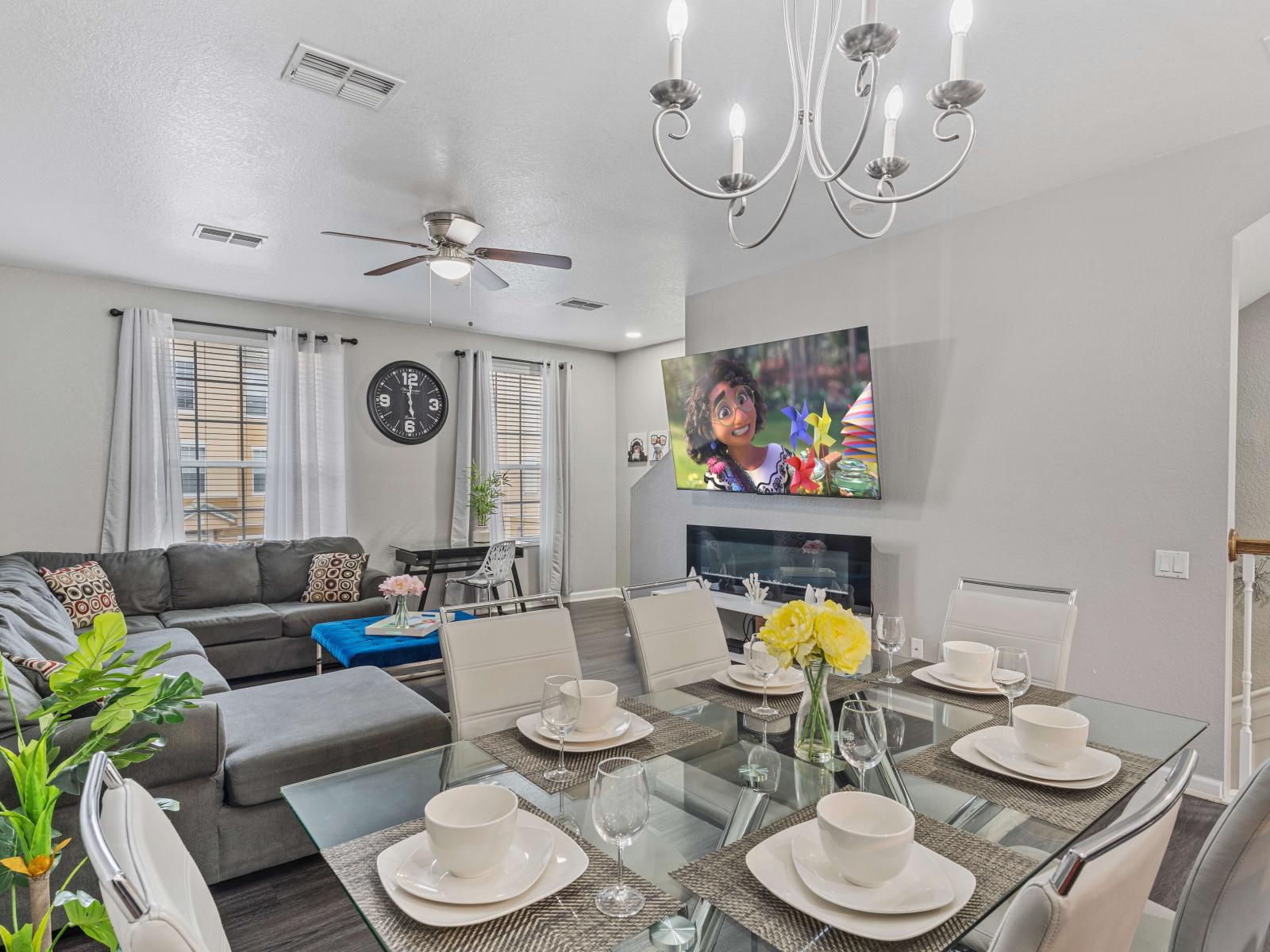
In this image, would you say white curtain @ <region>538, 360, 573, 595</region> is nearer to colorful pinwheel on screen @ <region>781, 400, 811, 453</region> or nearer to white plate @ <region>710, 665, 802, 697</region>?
colorful pinwheel on screen @ <region>781, 400, 811, 453</region>

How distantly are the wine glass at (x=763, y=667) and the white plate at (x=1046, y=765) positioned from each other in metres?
0.45

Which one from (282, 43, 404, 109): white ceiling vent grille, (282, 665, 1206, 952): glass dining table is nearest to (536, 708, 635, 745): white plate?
(282, 665, 1206, 952): glass dining table

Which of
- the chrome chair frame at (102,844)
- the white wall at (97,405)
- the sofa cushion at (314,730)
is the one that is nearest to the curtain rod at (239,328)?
the white wall at (97,405)

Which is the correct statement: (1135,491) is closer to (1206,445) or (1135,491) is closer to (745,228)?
(1206,445)

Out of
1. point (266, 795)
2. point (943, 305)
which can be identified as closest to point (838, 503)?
point (943, 305)

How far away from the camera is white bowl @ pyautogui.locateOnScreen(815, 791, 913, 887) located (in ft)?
3.02

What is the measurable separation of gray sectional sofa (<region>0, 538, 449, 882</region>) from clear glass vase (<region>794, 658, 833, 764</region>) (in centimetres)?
160

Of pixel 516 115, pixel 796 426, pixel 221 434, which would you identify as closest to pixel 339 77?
pixel 516 115

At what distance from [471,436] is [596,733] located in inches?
203

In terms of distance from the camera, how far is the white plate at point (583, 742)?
1.46 m

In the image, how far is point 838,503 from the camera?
4.10 metres

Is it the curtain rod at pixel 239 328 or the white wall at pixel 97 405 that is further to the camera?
the curtain rod at pixel 239 328

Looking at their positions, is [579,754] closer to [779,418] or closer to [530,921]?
[530,921]

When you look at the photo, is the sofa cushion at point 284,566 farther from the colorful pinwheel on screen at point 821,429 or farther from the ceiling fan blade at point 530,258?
the colorful pinwheel on screen at point 821,429
